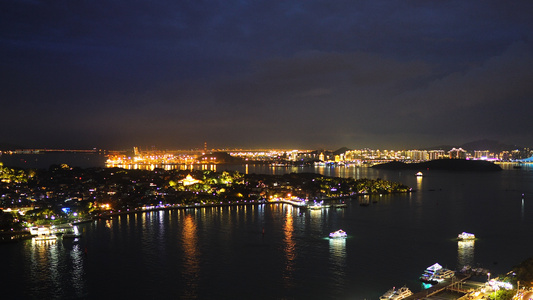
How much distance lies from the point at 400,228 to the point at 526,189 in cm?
1597

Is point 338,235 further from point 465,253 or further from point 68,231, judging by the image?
point 68,231

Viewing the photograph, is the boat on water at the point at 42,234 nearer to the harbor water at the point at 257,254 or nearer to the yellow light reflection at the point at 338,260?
the harbor water at the point at 257,254

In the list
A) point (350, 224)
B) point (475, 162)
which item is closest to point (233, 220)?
point (350, 224)

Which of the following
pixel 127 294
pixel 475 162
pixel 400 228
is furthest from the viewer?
pixel 475 162

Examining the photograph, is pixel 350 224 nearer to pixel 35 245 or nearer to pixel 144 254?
pixel 144 254

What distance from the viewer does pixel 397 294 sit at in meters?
7.19

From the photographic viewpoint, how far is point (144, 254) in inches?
401

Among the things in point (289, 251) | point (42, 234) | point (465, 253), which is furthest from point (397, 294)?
point (42, 234)

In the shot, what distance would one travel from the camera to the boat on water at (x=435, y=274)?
8.19m

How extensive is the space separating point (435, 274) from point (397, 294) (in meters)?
1.49

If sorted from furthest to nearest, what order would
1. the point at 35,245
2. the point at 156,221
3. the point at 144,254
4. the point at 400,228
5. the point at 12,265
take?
1. the point at 156,221
2. the point at 400,228
3. the point at 35,245
4. the point at 144,254
5. the point at 12,265

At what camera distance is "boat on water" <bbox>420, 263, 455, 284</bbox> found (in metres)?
8.19

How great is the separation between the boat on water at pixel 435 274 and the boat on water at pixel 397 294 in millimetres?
1068

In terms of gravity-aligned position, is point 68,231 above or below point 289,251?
above
